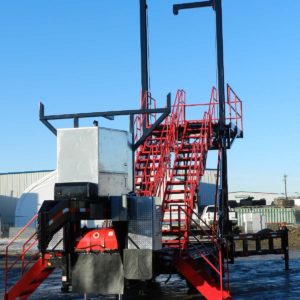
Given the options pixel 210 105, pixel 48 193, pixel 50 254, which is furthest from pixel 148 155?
pixel 48 193

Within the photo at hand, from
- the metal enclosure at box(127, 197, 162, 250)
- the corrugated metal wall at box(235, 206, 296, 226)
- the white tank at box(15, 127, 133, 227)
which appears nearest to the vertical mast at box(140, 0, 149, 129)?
the white tank at box(15, 127, 133, 227)

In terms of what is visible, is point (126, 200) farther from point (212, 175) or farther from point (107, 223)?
point (212, 175)

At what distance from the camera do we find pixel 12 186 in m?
62.0

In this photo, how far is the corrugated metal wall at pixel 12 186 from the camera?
6001cm

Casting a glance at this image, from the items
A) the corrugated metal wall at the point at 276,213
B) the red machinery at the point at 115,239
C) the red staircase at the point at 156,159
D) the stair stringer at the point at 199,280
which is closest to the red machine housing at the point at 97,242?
the red machinery at the point at 115,239

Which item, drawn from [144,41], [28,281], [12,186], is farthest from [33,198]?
[28,281]

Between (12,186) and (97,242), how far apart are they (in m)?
53.1

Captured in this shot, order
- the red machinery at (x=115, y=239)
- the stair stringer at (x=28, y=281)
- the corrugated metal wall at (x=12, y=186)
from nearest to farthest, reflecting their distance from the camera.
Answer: the red machinery at (x=115, y=239) → the stair stringer at (x=28, y=281) → the corrugated metal wall at (x=12, y=186)

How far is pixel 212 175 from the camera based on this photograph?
186 feet

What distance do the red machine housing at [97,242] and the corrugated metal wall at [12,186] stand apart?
4916 centimetres

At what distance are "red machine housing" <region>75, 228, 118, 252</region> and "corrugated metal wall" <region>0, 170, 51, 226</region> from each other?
49.2 metres

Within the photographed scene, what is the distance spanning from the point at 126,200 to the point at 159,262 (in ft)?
5.98

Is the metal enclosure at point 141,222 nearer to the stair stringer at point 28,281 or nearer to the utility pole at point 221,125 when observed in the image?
the stair stringer at point 28,281

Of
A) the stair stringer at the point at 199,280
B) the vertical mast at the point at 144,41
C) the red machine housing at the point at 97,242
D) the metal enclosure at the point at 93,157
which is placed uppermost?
the vertical mast at the point at 144,41
